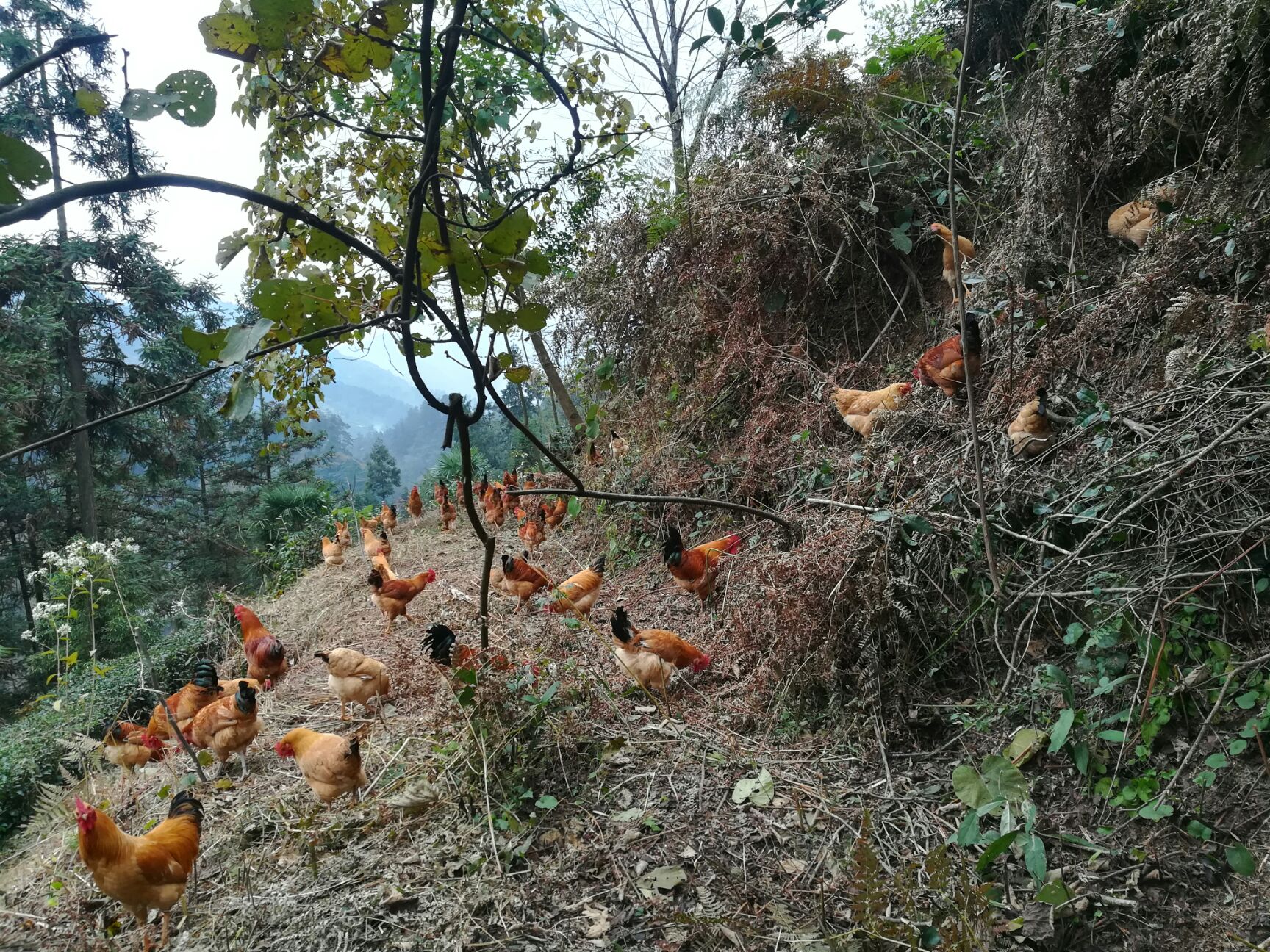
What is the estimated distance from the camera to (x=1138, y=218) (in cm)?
346

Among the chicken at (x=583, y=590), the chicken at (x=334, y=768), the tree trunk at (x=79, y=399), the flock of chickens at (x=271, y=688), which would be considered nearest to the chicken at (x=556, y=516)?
the flock of chickens at (x=271, y=688)

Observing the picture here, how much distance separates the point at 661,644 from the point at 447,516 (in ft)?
19.1

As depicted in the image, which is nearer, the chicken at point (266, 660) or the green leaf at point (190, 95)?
the green leaf at point (190, 95)

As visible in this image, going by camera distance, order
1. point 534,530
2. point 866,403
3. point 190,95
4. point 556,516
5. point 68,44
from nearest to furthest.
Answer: point 68,44, point 190,95, point 866,403, point 534,530, point 556,516

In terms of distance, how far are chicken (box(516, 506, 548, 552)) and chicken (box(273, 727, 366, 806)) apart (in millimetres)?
3451

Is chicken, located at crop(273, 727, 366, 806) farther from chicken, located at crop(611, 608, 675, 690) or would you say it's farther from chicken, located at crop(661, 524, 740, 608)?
chicken, located at crop(661, 524, 740, 608)

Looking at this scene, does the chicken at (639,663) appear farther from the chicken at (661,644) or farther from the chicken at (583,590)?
the chicken at (583,590)

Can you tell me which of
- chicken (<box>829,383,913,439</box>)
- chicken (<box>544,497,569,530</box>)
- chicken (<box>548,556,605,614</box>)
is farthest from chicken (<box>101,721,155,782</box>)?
chicken (<box>829,383,913,439</box>)

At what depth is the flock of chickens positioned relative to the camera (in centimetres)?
232

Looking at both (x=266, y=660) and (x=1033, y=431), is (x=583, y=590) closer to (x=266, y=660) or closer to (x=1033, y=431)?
(x=266, y=660)

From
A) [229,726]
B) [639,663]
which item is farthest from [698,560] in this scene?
[229,726]

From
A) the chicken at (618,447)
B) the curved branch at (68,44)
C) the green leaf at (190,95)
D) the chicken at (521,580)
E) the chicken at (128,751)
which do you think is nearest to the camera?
the curved branch at (68,44)

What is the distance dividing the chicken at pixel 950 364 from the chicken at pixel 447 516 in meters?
6.18

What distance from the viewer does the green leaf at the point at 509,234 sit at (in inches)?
42.3
